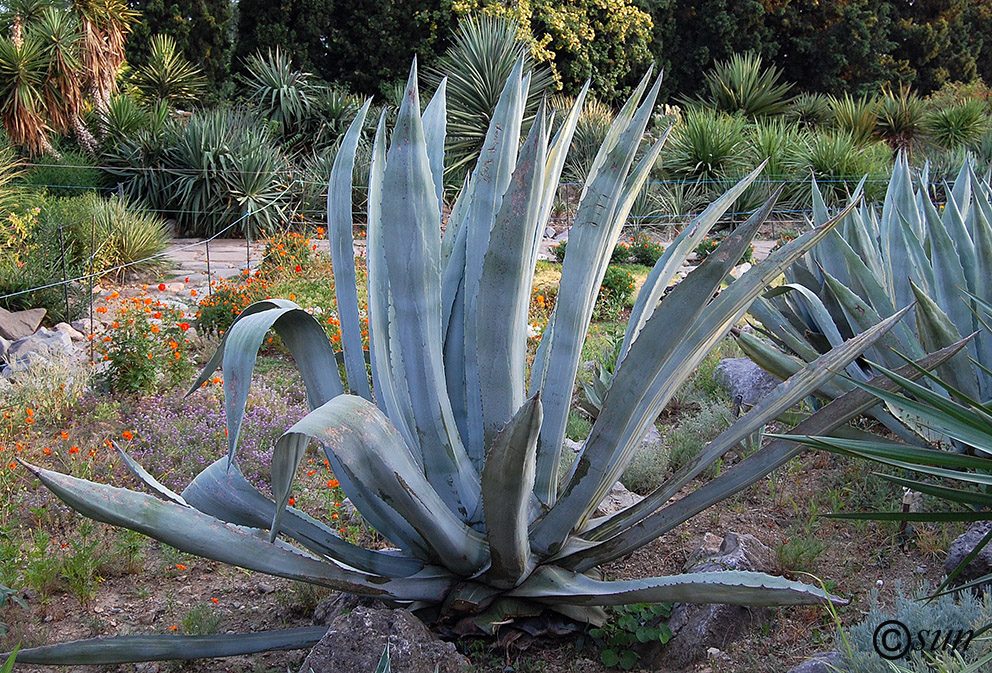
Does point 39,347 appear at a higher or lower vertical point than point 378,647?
lower

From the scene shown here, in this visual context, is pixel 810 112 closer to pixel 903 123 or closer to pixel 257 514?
pixel 903 123

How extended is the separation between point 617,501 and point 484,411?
1.20 metres

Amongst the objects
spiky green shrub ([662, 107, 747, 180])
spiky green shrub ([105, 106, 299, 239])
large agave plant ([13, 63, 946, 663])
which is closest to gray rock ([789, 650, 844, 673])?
large agave plant ([13, 63, 946, 663])

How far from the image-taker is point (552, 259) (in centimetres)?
1099

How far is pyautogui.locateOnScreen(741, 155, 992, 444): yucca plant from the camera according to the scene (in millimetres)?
2799

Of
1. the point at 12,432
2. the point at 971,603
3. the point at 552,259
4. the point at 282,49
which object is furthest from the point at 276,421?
the point at 282,49

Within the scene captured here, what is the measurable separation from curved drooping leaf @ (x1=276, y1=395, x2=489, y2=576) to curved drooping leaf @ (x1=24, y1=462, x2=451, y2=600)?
0.13 meters

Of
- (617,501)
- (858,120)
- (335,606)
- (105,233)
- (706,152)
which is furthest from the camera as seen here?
(858,120)

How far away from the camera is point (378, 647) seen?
1.93m

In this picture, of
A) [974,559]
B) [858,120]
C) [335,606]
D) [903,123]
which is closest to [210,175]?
[335,606]

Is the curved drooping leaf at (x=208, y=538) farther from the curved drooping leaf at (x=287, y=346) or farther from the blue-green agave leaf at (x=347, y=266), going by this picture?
the blue-green agave leaf at (x=347, y=266)

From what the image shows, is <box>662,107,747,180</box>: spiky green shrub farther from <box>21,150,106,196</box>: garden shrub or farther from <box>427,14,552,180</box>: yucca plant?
<box>21,150,106,196</box>: garden shrub

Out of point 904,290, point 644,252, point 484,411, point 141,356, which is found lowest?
point 141,356

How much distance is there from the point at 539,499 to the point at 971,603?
1042mm
